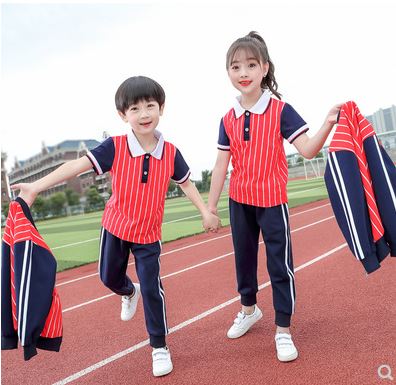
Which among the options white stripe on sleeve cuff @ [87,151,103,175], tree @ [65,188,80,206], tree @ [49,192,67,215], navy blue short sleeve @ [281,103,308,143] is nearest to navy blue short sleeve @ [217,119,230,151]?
navy blue short sleeve @ [281,103,308,143]

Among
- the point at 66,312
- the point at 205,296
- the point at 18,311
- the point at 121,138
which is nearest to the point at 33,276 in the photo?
the point at 18,311

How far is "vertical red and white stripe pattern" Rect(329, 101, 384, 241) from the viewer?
7.31 feet

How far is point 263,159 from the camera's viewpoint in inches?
102

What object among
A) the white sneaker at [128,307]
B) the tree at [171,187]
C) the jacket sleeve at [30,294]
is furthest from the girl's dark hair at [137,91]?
the white sneaker at [128,307]

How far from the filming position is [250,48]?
2.52 metres

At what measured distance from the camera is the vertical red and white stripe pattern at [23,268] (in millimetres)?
2131

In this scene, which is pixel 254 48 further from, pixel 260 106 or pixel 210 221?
pixel 210 221

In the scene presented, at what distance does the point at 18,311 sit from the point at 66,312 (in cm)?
255

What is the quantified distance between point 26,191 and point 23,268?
39cm

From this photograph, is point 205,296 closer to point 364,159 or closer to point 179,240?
point 364,159

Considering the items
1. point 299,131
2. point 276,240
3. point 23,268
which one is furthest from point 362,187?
point 23,268

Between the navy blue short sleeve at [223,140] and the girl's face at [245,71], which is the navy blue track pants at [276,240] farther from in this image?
the girl's face at [245,71]

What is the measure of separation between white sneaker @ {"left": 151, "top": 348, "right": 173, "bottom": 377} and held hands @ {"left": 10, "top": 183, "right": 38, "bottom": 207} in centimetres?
114

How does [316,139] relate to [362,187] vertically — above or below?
above
